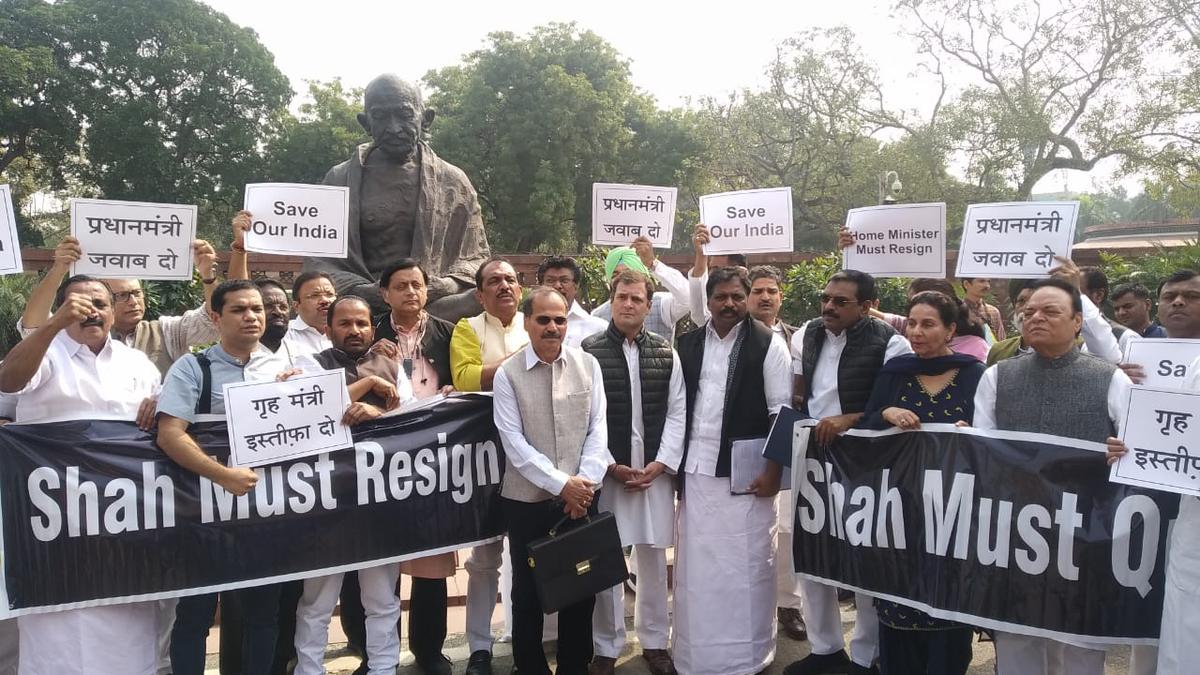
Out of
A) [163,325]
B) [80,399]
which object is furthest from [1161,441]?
[163,325]

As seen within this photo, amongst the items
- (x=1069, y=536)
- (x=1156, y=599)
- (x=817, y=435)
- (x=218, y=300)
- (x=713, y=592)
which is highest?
(x=218, y=300)

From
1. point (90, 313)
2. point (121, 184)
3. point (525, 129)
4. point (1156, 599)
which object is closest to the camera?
point (1156, 599)

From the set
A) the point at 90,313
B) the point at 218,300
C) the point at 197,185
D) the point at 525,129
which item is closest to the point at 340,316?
the point at 218,300

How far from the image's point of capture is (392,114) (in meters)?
4.89

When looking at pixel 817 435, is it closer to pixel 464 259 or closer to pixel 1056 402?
pixel 1056 402

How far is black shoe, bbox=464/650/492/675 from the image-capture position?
156 inches

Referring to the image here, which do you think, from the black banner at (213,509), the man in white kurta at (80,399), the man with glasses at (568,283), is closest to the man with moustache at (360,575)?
the black banner at (213,509)

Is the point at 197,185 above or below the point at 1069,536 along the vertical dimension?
above

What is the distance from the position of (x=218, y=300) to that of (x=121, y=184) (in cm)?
2813

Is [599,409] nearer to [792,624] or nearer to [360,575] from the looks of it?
[360,575]

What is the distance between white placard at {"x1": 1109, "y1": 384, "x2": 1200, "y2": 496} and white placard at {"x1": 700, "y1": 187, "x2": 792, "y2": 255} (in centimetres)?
215

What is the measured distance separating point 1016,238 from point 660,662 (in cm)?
267

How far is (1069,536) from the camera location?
3.18 m

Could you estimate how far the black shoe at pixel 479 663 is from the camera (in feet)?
13.0
